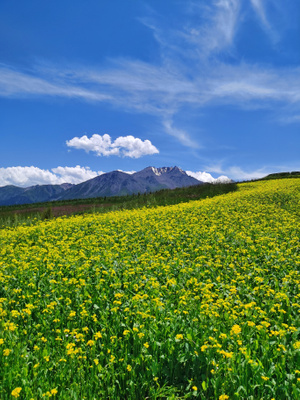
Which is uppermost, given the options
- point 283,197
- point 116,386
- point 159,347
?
point 283,197

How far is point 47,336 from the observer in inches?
193

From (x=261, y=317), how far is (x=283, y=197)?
2027cm

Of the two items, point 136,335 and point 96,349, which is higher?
point 136,335

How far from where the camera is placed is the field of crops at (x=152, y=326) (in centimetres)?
364

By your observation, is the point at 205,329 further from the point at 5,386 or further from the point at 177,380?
the point at 5,386

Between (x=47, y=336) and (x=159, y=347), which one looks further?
(x=47, y=336)

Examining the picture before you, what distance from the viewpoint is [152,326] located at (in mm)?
4645

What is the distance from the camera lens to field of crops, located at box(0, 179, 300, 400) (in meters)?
3.64

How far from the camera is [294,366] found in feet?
12.8

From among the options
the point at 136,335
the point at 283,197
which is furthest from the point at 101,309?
the point at 283,197

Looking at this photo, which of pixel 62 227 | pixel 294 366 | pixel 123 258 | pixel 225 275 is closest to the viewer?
pixel 294 366

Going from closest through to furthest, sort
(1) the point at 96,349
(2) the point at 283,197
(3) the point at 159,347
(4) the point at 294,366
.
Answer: (4) the point at 294,366
(3) the point at 159,347
(1) the point at 96,349
(2) the point at 283,197

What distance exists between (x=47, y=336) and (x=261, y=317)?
13.2 feet

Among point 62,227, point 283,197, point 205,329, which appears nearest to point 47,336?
point 205,329
